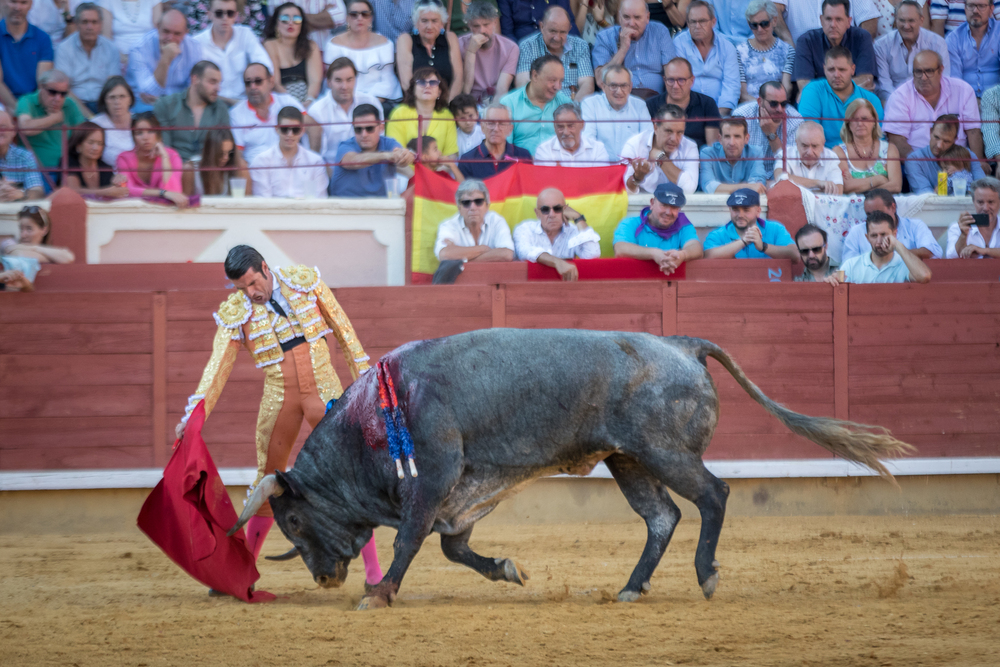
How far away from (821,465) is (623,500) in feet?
4.05

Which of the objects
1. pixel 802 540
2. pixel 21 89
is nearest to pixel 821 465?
pixel 802 540

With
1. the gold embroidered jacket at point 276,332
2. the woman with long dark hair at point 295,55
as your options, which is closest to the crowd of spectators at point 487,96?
the woman with long dark hair at point 295,55

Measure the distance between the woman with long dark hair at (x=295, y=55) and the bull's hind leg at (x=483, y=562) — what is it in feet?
14.2

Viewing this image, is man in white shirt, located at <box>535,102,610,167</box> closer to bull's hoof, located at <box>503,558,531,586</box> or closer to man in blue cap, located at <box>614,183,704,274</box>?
man in blue cap, located at <box>614,183,704,274</box>

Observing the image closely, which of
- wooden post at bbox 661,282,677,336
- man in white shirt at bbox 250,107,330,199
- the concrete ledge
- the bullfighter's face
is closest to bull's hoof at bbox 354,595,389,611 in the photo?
the bullfighter's face

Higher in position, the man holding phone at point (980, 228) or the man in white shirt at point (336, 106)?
the man in white shirt at point (336, 106)

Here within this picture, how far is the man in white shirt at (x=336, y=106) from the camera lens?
23.9ft

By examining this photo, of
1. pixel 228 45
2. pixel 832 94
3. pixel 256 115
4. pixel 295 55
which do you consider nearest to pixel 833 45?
pixel 832 94

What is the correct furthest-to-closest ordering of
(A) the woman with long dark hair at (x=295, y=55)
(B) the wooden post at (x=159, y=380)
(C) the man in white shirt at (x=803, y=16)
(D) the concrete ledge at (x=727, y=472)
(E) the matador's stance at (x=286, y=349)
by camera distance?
1. (C) the man in white shirt at (x=803, y=16)
2. (A) the woman with long dark hair at (x=295, y=55)
3. (B) the wooden post at (x=159, y=380)
4. (D) the concrete ledge at (x=727, y=472)
5. (E) the matador's stance at (x=286, y=349)

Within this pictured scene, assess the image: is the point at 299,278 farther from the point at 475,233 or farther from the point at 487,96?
the point at 487,96

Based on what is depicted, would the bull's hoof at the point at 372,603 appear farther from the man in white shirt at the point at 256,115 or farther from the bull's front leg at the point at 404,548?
the man in white shirt at the point at 256,115

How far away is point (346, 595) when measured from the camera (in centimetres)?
447

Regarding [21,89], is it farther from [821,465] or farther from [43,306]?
[821,465]

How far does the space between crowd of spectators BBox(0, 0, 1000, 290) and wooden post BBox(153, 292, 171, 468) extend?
0.88 m
